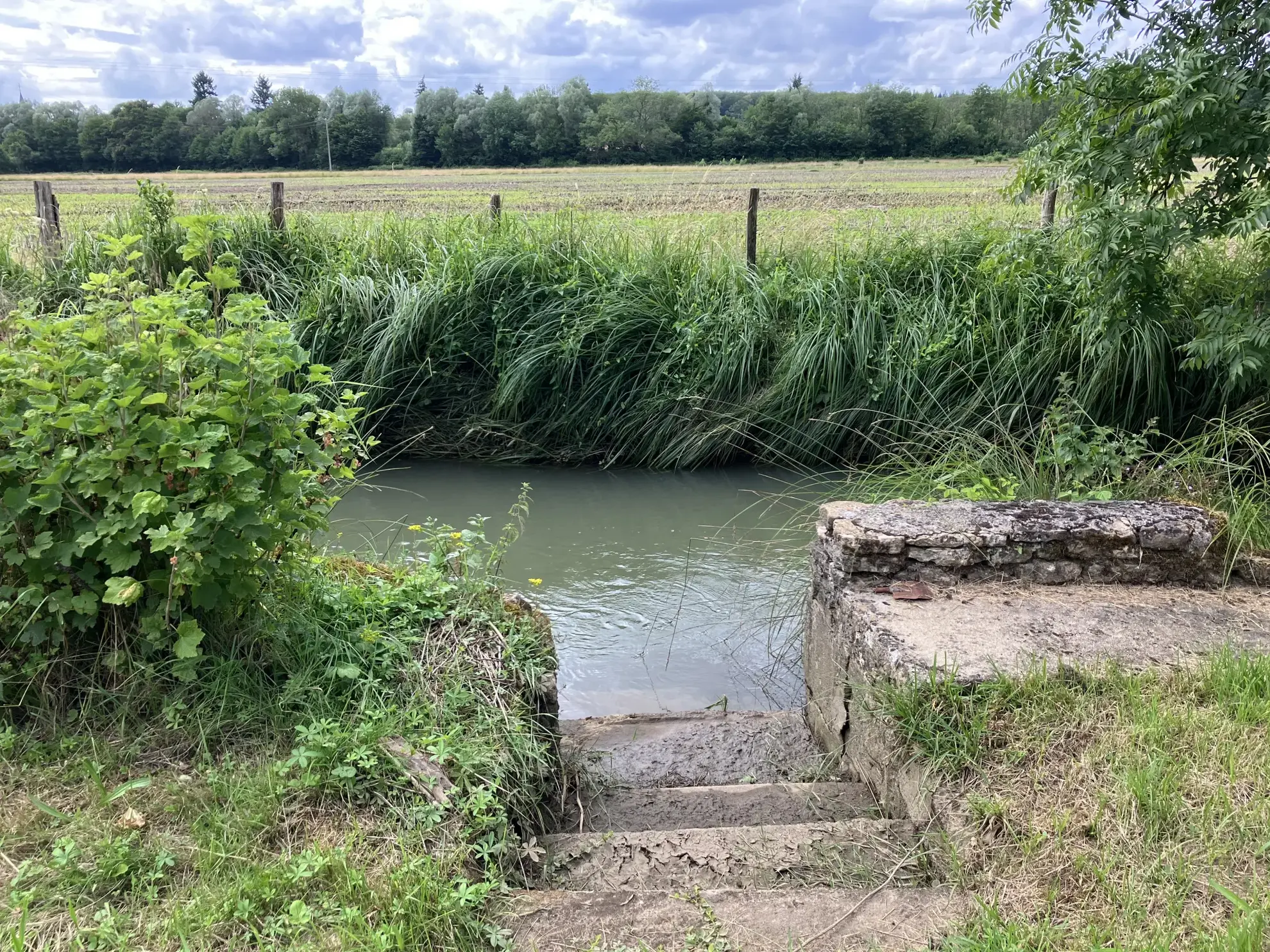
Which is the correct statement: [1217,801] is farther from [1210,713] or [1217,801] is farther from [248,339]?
[248,339]

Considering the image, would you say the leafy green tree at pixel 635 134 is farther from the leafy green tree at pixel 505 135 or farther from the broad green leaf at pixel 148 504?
the broad green leaf at pixel 148 504

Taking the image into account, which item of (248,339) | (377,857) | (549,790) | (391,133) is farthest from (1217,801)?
(391,133)

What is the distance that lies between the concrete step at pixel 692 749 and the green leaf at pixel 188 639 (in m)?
1.40

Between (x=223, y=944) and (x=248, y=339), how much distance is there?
1.71 metres

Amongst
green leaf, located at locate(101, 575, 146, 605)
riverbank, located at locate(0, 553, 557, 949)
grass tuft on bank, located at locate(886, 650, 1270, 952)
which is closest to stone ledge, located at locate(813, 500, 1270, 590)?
grass tuft on bank, located at locate(886, 650, 1270, 952)

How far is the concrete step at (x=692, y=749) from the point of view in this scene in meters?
3.55

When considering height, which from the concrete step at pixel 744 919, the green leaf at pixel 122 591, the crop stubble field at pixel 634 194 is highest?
the crop stubble field at pixel 634 194

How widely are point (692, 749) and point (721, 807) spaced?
61cm

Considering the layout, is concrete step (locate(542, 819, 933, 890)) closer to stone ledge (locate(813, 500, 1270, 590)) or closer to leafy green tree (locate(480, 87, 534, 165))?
stone ledge (locate(813, 500, 1270, 590))

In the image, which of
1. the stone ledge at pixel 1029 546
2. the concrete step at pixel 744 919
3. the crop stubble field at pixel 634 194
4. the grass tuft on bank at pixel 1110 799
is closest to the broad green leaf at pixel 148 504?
the concrete step at pixel 744 919

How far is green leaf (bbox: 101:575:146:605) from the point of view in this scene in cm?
248

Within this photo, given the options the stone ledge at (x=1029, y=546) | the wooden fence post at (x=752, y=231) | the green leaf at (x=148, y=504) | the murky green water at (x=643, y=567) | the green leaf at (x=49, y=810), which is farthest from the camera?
the wooden fence post at (x=752, y=231)

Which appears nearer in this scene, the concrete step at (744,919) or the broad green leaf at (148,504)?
the concrete step at (744,919)

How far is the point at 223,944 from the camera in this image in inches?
77.3
